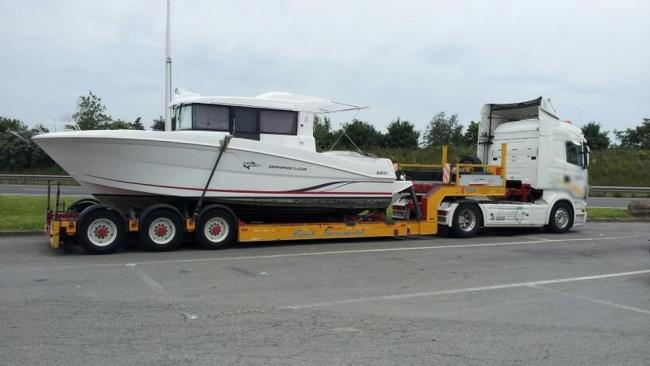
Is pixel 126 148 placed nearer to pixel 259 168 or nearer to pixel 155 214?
pixel 155 214

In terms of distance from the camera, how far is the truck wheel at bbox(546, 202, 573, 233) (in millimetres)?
15938

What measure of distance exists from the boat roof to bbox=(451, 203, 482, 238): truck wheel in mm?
4191

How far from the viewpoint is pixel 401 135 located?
46.9 meters

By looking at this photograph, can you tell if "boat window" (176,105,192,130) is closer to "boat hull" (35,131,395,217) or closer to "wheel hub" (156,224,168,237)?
"boat hull" (35,131,395,217)

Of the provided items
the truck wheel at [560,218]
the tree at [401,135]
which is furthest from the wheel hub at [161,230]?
the tree at [401,135]

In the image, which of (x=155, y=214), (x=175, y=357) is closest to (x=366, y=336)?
(x=175, y=357)

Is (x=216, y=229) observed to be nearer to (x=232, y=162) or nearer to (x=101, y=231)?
(x=232, y=162)

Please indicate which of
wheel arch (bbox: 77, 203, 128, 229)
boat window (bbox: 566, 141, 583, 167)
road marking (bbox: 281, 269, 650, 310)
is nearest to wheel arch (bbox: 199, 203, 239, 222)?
wheel arch (bbox: 77, 203, 128, 229)

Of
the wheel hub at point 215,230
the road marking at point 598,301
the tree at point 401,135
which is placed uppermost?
the tree at point 401,135

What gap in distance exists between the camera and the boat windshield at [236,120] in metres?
12.1

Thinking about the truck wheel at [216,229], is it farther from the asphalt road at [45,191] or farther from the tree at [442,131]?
the tree at [442,131]

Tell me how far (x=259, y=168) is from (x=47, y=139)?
4020mm

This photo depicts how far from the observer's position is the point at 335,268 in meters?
9.67

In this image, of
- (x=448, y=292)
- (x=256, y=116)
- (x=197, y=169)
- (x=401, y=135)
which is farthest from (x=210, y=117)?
(x=401, y=135)
